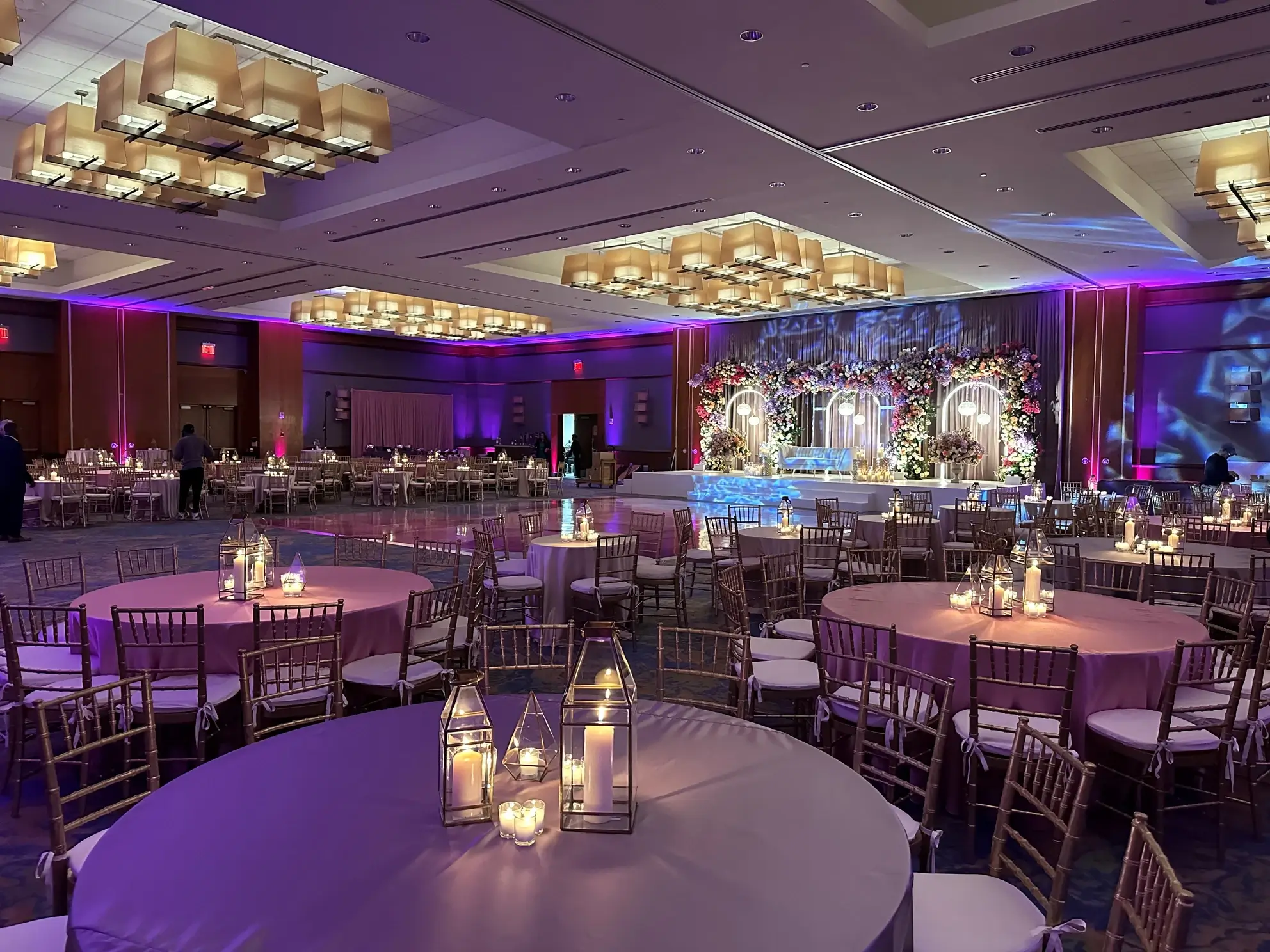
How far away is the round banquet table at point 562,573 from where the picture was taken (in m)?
6.85

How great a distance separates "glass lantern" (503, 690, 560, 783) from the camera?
6.89 ft

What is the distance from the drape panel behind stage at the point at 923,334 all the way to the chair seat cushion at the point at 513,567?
38.8 ft

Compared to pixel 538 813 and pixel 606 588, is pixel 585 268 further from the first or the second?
pixel 538 813

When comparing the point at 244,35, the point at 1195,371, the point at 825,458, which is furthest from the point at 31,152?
the point at 1195,371

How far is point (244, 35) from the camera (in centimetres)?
751

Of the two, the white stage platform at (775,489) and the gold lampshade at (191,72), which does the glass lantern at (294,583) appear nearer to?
the gold lampshade at (191,72)

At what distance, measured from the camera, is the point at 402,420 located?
84.8ft

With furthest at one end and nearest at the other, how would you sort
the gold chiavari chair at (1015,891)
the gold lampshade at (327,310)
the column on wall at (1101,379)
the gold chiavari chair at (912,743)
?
the gold lampshade at (327,310) < the column on wall at (1101,379) < the gold chiavari chair at (912,743) < the gold chiavari chair at (1015,891)

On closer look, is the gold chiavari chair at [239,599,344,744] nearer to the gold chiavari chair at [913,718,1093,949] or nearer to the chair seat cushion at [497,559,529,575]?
the gold chiavari chair at [913,718,1093,949]

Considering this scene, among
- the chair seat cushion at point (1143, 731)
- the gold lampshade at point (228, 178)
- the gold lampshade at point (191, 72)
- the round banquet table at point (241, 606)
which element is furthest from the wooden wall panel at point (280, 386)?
the chair seat cushion at point (1143, 731)

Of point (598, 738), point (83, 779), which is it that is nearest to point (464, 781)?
point (598, 738)

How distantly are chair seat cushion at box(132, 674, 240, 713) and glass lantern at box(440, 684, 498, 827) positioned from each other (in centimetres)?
246

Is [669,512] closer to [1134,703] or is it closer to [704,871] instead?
[1134,703]

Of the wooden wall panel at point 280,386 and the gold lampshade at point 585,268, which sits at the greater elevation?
the gold lampshade at point 585,268
